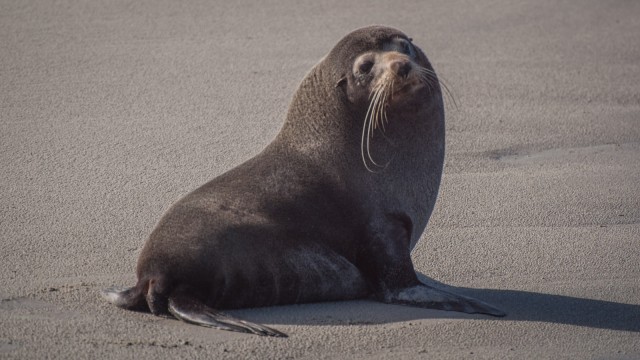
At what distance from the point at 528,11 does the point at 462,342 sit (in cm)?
555

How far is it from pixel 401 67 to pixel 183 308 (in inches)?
57.9

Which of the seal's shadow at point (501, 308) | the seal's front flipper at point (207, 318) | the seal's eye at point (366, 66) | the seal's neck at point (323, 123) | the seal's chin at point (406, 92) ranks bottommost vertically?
the seal's shadow at point (501, 308)

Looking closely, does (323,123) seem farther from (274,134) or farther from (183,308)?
(274,134)

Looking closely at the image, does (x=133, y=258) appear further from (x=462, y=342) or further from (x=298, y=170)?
(x=462, y=342)

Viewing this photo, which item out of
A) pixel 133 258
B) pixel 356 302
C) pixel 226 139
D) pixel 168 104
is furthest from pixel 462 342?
pixel 168 104

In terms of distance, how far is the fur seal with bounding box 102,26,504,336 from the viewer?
480 centimetres

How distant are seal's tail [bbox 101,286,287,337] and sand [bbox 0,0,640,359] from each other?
4 cm

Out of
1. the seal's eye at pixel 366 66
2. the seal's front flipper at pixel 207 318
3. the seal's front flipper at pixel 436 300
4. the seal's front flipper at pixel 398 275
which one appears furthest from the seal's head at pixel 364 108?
the seal's front flipper at pixel 207 318

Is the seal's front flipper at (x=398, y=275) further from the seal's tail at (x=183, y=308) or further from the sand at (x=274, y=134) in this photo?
the seal's tail at (x=183, y=308)

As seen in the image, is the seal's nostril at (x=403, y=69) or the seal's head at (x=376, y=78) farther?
the seal's head at (x=376, y=78)

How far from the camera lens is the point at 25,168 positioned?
6.54m

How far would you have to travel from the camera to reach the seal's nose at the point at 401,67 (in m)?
5.11

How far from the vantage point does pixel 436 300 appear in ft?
16.2

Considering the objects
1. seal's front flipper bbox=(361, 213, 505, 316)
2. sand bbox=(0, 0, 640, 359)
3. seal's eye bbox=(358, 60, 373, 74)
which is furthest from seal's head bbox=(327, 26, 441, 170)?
sand bbox=(0, 0, 640, 359)
